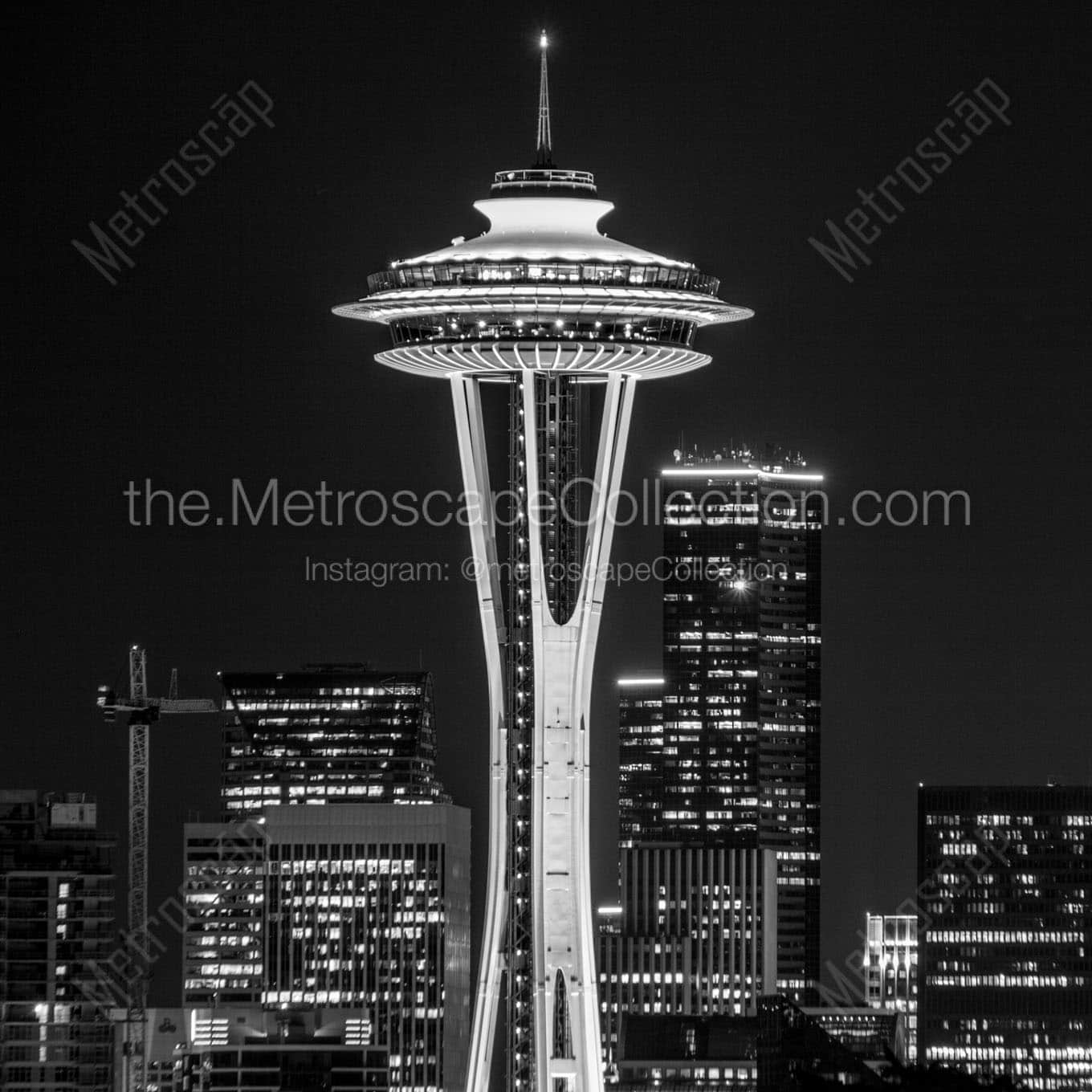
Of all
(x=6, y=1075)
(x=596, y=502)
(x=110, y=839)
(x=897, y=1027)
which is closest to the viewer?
(x=596, y=502)

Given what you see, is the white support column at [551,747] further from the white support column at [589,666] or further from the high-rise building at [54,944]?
the high-rise building at [54,944]

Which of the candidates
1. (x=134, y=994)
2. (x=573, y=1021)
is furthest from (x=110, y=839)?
(x=573, y=1021)

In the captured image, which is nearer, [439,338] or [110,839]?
[439,338]

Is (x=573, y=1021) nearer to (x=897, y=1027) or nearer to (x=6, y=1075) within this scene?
(x=6, y=1075)

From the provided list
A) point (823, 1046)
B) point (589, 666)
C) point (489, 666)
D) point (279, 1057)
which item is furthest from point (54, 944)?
point (589, 666)

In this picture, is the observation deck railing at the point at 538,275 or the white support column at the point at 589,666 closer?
the white support column at the point at 589,666

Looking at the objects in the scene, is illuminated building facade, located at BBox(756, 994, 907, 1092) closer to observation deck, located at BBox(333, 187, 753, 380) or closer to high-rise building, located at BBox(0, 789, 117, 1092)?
observation deck, located at BBox(333, 187, 753, 380)

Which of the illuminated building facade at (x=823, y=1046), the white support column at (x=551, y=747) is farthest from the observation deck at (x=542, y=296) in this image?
the illuminated building facade at (x=823, y=1046)
